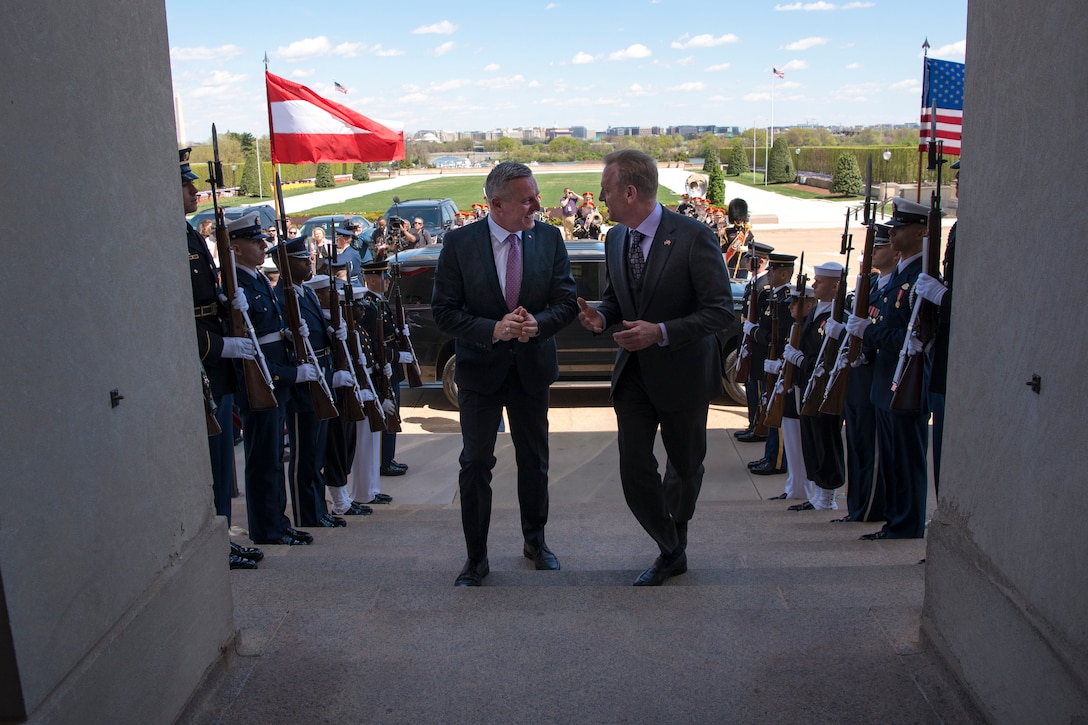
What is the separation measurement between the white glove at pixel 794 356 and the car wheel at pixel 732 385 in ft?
9.40

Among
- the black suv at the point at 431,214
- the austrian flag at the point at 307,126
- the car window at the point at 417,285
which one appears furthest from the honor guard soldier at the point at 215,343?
the black suv at the point at 431,214

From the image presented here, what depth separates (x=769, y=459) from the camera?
789cm

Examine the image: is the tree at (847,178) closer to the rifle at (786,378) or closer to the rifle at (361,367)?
the rifle at (786,378)

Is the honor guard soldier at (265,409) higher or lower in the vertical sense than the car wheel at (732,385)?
higher

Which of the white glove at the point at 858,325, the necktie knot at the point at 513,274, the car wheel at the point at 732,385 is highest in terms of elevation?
the necktie knot at the point at 513,274

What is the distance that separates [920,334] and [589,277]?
594 centimetres

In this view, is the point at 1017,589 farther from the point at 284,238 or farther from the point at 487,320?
the point at 284,238

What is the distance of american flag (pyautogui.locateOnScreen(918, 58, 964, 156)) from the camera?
7.02m

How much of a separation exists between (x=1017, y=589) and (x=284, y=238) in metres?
4.64

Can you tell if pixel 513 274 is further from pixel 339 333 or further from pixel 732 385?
pixel 732 385

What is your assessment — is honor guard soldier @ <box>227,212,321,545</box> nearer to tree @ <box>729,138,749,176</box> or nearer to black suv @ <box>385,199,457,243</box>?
black suv @ <box>385,199,457,243</box>

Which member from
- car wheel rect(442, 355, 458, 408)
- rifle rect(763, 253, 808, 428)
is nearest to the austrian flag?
car wheel rect(442, 355, 458, 408)

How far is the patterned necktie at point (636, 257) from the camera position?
13.3 feet

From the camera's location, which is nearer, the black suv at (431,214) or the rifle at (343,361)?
the rifle at (343,361)
